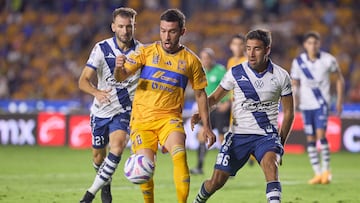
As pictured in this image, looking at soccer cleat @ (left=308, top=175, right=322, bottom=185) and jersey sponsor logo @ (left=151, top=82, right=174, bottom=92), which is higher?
jersey sponsor logo @ (left=151, top=82, right=174, bottom=92)

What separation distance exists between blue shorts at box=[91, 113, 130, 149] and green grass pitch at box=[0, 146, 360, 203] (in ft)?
3.87

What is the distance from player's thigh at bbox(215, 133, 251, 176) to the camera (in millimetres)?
8867

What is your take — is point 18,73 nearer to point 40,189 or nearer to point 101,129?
point 40,189

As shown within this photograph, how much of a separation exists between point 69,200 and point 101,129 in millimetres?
1388

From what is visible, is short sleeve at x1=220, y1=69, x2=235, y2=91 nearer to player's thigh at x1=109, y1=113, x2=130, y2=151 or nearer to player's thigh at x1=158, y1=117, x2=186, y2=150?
player's thigh at x1=158, y1=117, x2=186, y2=150

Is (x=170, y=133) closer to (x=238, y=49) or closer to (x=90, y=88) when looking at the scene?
A: (x=90, y=88)

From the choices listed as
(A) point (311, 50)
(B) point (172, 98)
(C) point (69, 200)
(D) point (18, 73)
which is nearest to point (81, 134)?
(D) point (18, 73)

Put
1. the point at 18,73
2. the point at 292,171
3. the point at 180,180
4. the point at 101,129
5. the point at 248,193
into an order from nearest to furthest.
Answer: the point at 180,180 → the point at 101,129 → the point at 248,193 → the point at 292,171 → the point at 18,73

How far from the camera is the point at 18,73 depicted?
96.6ft

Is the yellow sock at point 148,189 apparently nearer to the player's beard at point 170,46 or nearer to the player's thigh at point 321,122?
the player's beard at point 170,46

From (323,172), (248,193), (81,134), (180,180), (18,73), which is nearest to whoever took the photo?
(180,180)

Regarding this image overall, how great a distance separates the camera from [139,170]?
27.7 feet

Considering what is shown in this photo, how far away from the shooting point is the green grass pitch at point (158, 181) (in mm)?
11594

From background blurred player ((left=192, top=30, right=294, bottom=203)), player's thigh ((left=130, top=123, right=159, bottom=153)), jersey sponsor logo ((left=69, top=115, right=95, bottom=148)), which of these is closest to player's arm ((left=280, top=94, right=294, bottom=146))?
background blurred player ((left=192, top=30, right=294, bottom=203))
